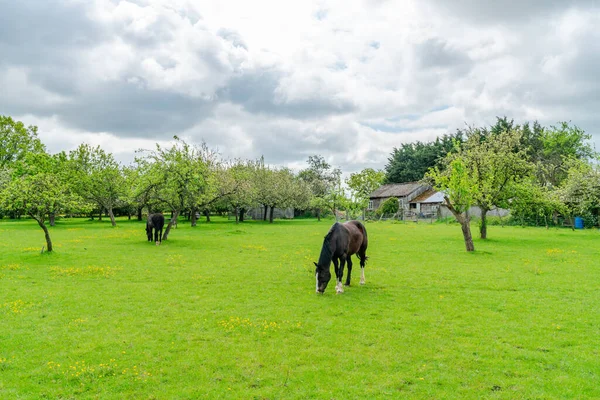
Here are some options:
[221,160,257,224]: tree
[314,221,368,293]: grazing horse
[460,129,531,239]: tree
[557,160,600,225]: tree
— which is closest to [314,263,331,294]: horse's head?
[314,221,368,293]: grazing horse

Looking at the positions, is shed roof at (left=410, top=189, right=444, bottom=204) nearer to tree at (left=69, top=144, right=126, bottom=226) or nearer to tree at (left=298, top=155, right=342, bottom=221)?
tree at (left=298, top=155, right=342, bottom=221)

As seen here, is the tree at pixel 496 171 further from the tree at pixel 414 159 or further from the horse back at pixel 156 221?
the tree at pixel 414 159

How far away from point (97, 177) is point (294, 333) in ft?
143

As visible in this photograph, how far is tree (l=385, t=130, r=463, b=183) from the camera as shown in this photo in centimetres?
8169

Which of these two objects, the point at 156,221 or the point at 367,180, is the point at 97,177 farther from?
the point at 367,180

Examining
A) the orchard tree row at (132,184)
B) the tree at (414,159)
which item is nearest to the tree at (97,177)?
the orchard tree row at (132,184)

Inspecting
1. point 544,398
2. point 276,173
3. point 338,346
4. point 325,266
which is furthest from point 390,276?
point 276,173

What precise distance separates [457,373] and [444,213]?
206 feet

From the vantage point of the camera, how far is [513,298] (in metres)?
11.9

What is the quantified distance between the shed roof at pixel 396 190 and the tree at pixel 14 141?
62.7 metres

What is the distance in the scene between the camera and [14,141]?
5772cm

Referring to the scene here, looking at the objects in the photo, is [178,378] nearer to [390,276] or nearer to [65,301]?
[65,301]

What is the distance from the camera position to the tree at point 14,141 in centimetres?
5672

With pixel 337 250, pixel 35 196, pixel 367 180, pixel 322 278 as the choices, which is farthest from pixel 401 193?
pixel 322 278
